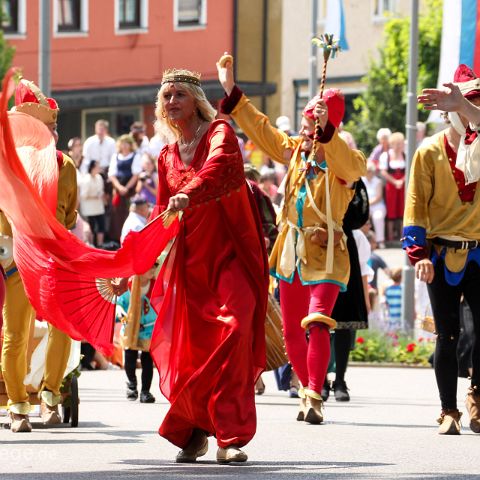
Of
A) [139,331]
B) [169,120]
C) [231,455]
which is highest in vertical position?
[169,120]

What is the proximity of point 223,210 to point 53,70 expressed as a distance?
41.1 metres

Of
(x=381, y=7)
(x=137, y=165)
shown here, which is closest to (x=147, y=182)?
(x=137, y=165)

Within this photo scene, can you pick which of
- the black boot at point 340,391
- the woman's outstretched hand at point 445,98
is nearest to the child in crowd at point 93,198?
the black boot at point 340,391

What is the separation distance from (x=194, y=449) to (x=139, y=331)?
16.6ft

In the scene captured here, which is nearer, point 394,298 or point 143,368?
point 143,368

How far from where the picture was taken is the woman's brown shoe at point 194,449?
1065cm

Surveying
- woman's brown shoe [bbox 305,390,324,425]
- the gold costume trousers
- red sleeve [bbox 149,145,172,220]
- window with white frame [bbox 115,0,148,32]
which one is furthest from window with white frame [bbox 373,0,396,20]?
red sleeve [bbox 149,145,172,220]

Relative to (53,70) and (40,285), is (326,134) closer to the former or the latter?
(40,285)

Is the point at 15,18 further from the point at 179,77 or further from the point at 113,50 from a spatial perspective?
the point at 179,77

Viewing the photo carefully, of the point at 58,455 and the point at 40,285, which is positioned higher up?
the point at 40,285

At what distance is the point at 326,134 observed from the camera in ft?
42.2

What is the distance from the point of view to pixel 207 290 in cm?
1083

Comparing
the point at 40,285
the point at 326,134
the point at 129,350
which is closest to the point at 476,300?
the point at 326,134

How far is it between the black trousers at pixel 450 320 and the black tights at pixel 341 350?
3628mm
